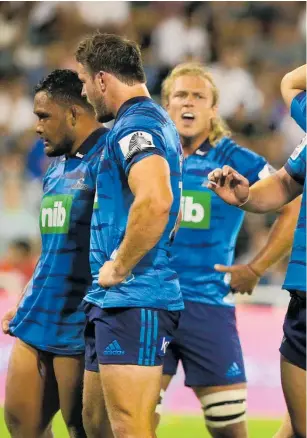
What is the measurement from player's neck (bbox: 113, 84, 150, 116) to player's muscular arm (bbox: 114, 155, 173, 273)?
43 cm

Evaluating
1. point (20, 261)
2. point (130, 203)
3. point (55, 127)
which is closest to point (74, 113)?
point (55, 127)

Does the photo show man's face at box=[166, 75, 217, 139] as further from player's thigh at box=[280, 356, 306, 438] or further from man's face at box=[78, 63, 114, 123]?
player's thigh at box=[280, 356, 306, 438]

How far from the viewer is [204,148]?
18.8 ft

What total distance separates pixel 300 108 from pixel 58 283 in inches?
58.2

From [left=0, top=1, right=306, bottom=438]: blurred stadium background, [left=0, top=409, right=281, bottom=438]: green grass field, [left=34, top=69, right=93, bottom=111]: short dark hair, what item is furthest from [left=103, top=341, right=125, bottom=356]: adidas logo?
[left=0, top=1, right=306, bottom=438]: blurred stadium background

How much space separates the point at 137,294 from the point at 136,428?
540 mm

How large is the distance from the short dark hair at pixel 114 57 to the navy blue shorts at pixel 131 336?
3.30 ft

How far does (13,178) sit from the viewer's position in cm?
1059

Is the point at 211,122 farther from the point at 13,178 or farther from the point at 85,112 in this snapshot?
the point at 13,178

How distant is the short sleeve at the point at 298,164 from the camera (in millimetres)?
4062

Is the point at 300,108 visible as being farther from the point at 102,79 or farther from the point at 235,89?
the point at 235,89

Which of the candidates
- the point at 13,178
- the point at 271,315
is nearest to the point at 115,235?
the point at 271,315

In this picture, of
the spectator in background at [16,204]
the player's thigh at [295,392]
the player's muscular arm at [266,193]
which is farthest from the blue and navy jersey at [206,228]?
the spectator in background at [16,204]

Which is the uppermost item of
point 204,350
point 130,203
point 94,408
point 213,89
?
point 213,89
